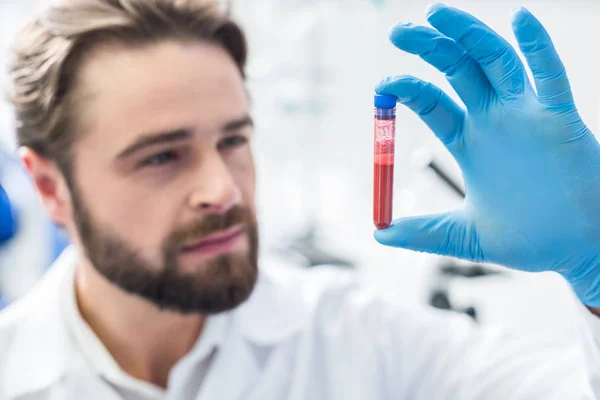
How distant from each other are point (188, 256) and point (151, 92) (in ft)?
0.97

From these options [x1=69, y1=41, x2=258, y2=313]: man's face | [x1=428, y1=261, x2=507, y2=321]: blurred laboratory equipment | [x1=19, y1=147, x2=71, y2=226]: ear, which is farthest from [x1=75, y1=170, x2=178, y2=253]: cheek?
[x1=428, y1=261, x2=507, y2=321]: blurred laboratory equipment

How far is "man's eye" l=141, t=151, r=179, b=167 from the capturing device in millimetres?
1004

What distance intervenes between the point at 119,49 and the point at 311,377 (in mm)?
714

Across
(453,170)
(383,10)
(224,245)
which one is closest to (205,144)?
(224,245)

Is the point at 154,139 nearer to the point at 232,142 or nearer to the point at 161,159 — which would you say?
the point at 161,159

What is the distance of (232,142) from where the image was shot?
1072 millimetres

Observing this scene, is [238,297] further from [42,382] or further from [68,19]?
[68,19]

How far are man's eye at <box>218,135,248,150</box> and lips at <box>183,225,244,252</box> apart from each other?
0.15m

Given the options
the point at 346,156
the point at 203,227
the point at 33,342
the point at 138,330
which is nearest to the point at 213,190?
the point at 203,227

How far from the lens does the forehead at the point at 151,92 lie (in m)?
0.98

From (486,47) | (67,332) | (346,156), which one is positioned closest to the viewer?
(486,47)

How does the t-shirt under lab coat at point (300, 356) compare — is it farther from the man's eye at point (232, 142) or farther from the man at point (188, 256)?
the man's eye at point (232, 142)

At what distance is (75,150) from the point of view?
1058mm

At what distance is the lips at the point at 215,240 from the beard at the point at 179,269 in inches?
0.4
